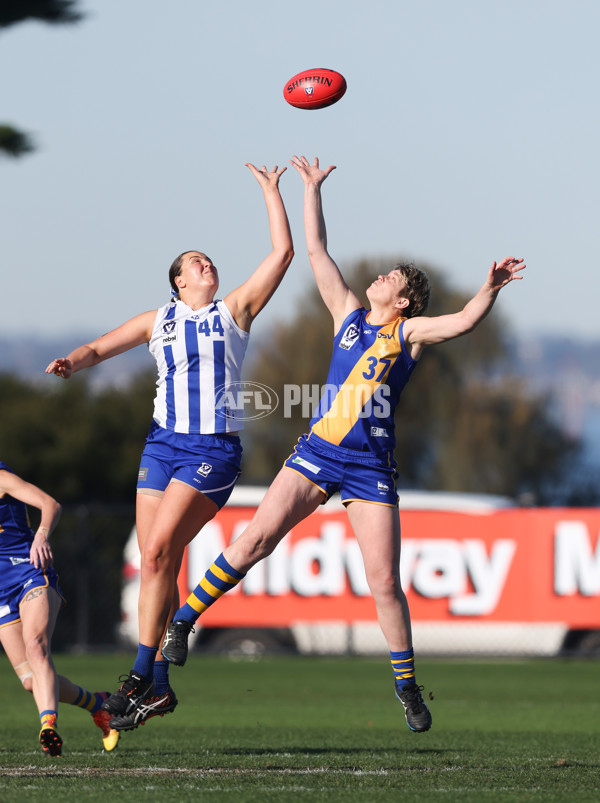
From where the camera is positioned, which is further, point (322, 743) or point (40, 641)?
point (322, 743)

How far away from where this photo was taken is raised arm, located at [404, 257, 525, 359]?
6574 mm

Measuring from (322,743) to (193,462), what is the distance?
2.72m

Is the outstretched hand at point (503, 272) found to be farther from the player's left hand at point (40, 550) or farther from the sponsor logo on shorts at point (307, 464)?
the player's left hand at point (40, 550)

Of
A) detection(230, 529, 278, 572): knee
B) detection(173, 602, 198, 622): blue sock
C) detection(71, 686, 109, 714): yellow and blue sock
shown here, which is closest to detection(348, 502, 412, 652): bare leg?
detection(230, 529, 278, 572): knee

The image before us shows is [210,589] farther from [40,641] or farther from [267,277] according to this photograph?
[267,277]

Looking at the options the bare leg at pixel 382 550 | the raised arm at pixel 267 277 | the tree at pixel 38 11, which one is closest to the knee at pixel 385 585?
the bare leg at pixel 382 550

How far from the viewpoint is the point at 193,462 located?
22.6 feet

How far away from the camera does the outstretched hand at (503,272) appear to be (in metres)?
6.66

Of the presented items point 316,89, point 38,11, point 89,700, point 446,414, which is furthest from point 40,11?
point 446,414

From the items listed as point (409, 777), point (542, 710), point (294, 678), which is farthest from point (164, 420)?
point (294, 678)

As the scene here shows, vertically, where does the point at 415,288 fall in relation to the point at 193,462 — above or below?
above

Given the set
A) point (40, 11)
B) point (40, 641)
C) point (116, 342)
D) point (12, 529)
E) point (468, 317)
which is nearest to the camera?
point (468, 317)

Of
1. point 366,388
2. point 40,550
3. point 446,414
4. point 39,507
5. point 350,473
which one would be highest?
point 366,388

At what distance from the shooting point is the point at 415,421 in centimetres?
4384
